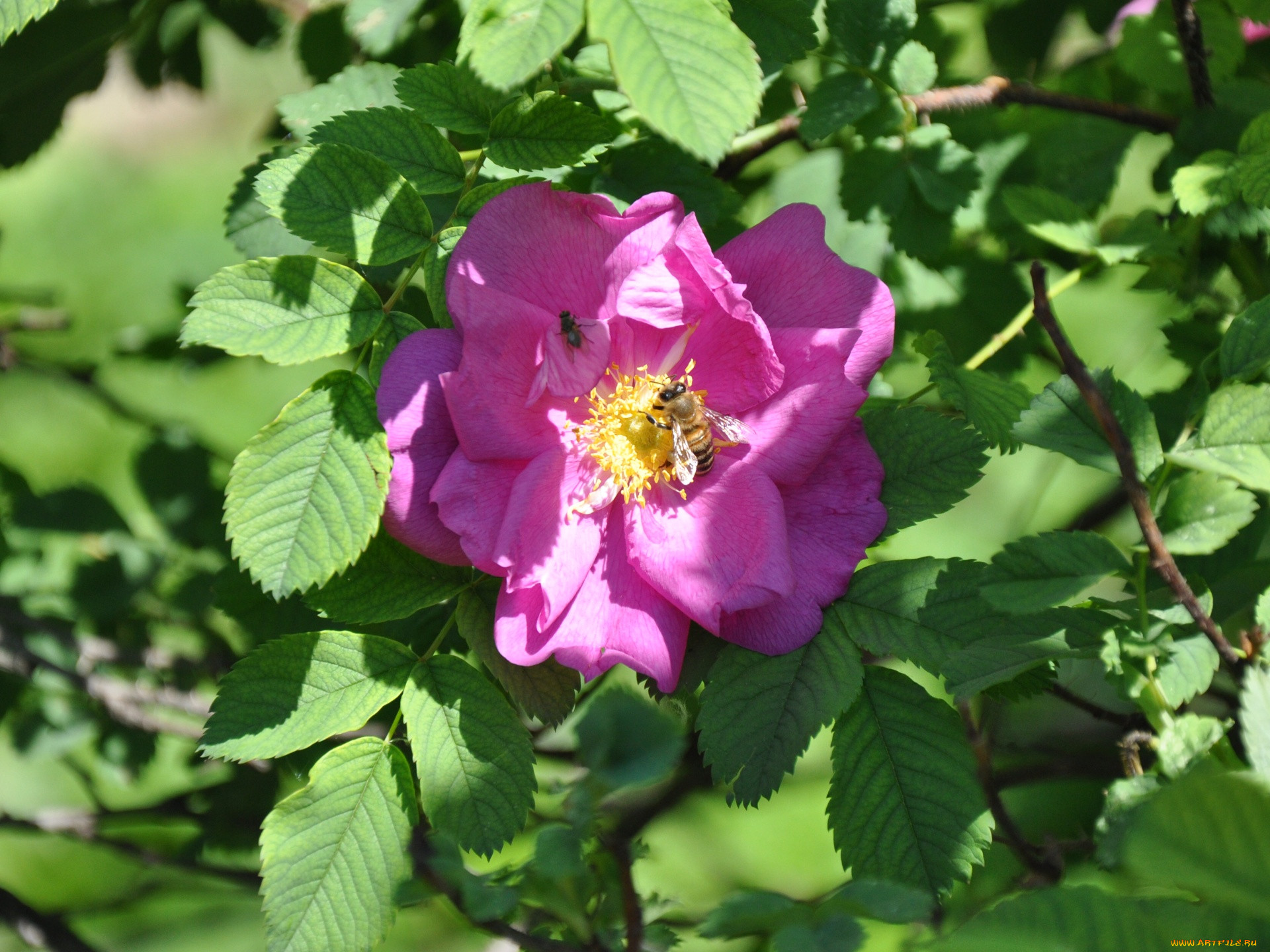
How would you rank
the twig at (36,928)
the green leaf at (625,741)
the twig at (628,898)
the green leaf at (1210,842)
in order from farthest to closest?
the twig at (36,928), the twig at (628,898), the green leaf at (625,741), the green leaf at (1210,842)

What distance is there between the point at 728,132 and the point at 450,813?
78 cm

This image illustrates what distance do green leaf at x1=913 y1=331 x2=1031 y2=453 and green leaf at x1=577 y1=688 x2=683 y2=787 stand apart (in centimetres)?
57

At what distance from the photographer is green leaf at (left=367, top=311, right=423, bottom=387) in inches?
47.1

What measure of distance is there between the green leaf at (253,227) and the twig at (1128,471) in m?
0.99

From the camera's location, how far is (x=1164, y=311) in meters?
2.29

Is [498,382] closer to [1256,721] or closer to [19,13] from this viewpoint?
[19,13]

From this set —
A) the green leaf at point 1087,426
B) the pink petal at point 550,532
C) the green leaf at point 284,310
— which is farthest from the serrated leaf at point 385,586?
the green leaf at point 1087,426

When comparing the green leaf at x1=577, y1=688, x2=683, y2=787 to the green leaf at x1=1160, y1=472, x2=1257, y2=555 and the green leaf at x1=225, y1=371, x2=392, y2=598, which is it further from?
the green leaf at x1=1160, y1=472, x2=1257, y2=555

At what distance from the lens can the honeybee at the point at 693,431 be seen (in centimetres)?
128

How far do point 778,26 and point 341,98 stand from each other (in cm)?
60

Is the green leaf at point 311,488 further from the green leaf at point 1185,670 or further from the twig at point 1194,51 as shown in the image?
the twig at point 1194,51

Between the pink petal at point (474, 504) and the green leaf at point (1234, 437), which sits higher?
the pink petal at point (474, 504)

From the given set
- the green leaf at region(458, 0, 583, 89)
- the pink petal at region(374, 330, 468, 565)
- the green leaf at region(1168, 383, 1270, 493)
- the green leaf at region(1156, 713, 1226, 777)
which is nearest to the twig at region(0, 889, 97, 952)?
the pink petal at region(374, 330, 468, 565)

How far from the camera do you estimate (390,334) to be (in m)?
1.21
